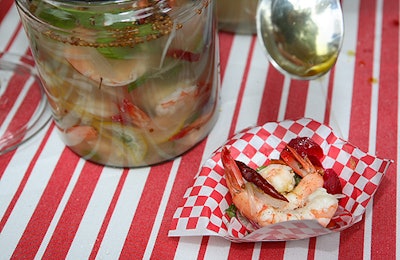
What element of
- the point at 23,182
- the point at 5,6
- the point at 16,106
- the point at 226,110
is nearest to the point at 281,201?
the point at 226,110

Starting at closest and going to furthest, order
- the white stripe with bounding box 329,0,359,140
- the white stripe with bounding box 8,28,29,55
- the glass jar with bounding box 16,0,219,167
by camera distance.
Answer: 1. the glass jar with bounding box 16,0,219,167
2. the white stripe with bounding box 329,0,359,140
3. the white stripe with bounding box 8,28,29,55

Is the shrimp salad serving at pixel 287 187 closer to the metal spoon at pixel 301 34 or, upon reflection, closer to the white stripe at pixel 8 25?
the metal spoon at pixel 301 34

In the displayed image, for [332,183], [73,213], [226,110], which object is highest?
[226,110]

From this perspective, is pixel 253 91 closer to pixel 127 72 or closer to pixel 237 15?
pixel 237 15

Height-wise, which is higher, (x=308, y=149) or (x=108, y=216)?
(x=308, y=149)

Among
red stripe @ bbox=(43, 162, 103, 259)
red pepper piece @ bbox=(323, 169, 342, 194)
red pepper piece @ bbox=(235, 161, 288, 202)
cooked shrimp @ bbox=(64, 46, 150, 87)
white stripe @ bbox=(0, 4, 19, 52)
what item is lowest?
red stripe @ bbox=(43, 162, 103, 259)

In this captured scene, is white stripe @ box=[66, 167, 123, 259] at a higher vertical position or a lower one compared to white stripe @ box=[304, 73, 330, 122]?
lower

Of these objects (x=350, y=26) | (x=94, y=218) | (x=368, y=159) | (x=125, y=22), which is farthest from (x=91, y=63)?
(x=350, y=26)

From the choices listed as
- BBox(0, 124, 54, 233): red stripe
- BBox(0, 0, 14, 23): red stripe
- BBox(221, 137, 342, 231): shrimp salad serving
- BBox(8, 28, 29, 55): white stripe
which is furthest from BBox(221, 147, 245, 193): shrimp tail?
BBox(0, 0, 14, 23): red stripe

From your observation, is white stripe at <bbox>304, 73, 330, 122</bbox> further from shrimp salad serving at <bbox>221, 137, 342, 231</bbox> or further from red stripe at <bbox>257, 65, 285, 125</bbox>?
shrimp salad serving at <bbox>221, 137, 342, 231</bbox>
